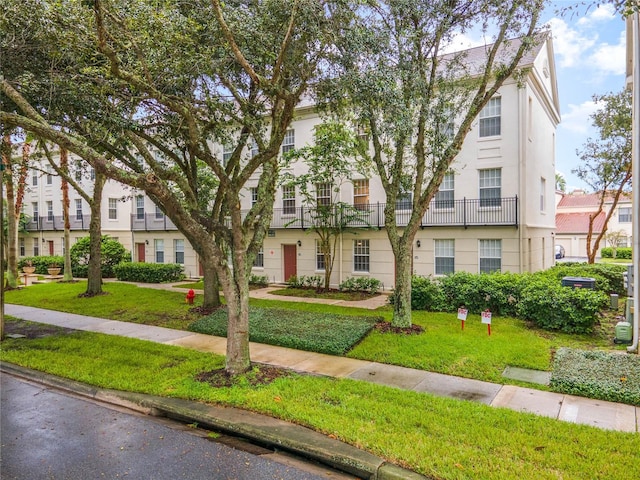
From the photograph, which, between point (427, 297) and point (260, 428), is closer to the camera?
point (260, 428)

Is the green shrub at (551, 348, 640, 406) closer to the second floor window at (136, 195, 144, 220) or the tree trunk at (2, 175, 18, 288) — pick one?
the tree trunk at (2, 175, 18, 288)

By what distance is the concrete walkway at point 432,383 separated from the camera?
5395 mm

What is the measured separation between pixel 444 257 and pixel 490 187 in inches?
128

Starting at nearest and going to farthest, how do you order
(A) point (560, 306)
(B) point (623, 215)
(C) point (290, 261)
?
(A) point (560, 306) → (C) point (290, 261) → (B) point (623, 215)

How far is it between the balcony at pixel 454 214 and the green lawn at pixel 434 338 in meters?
5.11

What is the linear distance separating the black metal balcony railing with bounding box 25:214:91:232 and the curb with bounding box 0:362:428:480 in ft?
81.1

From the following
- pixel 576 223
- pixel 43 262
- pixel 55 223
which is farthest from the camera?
pixel 576 223

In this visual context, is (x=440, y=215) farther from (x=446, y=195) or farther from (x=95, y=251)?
(x=95, y=251)

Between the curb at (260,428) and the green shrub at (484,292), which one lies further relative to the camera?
the green shrub at (484,292)

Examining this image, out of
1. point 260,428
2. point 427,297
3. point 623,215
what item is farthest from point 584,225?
point 260,428

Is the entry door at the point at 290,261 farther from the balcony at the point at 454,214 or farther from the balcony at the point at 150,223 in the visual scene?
the balcony at the point at 150,223

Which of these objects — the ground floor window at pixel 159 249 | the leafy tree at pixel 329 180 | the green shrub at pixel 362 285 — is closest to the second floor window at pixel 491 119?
the leafy tree at pixel 329 180

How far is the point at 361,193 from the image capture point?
58.6 ft

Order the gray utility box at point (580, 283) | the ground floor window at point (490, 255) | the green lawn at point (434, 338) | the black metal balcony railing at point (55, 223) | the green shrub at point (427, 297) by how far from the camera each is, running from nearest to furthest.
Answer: the green lawn at point (434, 338)
the gray utility box at point (580, 283)
the green shrub at point (427, 297)
the ground floor window at point (490, 255)
the black metal balcony railing at point (55, 223)
